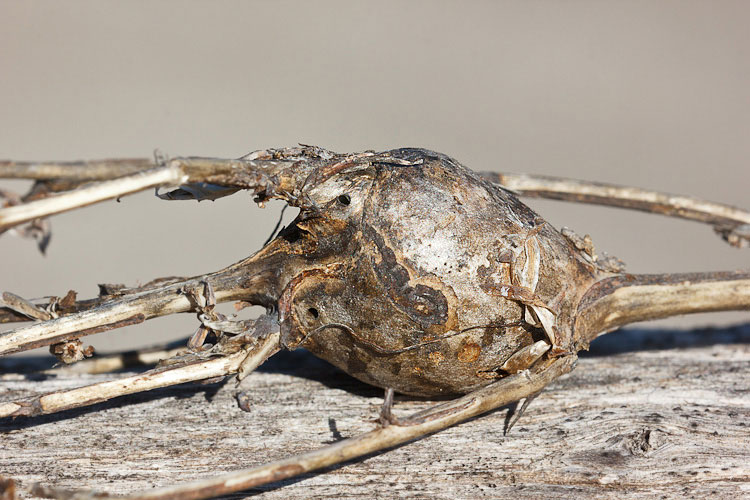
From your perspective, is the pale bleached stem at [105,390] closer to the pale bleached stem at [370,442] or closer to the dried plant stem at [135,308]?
the dried plant stem at [135,308]

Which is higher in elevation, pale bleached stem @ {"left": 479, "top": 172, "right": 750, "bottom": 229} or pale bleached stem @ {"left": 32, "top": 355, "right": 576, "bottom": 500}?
pale bleached stem @ {"left": 479, "top": 172, "right": 750, "bottom": 229}

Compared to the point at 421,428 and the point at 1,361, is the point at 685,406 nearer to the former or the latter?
the point at 421,428

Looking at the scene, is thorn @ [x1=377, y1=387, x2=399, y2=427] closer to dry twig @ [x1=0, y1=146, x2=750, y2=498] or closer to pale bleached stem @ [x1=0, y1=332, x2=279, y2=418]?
dry twig @ [x1=0, y1=146, x2=750, y2=498]

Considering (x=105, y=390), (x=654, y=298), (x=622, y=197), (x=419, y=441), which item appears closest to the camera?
(x=105, y=390)

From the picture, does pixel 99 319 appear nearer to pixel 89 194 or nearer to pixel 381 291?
pixel 89 194

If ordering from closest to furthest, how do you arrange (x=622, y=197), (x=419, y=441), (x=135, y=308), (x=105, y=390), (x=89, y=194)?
(x=89, y=194), (x=105, y=390), (x=135, y=308), (x=419, y=441), (x=622, y=197)

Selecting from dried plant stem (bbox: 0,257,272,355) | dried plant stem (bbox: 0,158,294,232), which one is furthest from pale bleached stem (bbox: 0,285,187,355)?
dried plant stem (bbox: 0,158,294,232)

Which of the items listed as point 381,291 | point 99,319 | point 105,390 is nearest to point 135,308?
point 99,319
